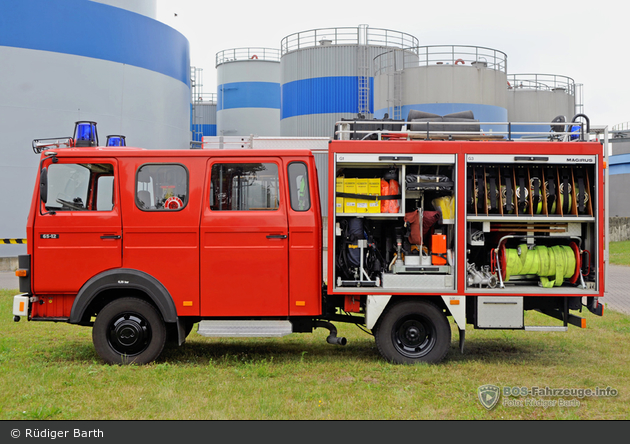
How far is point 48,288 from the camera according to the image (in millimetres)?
7238

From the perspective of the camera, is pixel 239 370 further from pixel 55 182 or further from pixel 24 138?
pixel 24 138

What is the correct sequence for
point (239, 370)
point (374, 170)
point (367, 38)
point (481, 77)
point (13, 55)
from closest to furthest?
1. point (239, 370)
2. point (374, 170)
3. point (13, 55)
4. point (481, 77)
5. point (367, 38)

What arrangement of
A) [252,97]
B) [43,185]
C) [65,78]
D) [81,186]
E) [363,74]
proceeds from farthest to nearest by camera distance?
[252,97]
[363,74]
[65,78]
[81,186]
[43,185]

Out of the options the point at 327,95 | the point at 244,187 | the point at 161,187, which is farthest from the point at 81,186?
the point at 327,95

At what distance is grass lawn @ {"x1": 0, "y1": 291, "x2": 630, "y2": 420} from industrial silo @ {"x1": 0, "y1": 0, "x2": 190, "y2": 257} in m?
11.8

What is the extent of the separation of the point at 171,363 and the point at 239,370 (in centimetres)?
103

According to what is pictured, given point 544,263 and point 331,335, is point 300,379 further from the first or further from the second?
point 544,263

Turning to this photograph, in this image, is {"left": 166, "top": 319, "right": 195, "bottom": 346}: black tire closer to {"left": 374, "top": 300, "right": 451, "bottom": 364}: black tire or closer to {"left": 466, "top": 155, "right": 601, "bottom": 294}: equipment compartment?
{"left": 374, "top": 300, "right": 451, "bottom": 364}: black tire

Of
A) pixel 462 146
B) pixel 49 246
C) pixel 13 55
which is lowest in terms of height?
pixel 49 246

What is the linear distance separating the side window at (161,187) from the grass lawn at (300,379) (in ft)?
6.55

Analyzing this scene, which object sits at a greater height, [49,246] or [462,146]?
[462,146]

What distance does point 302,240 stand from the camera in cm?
723

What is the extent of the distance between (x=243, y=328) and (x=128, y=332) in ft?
4.77

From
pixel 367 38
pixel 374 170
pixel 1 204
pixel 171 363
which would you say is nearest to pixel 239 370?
pixel 171 363
